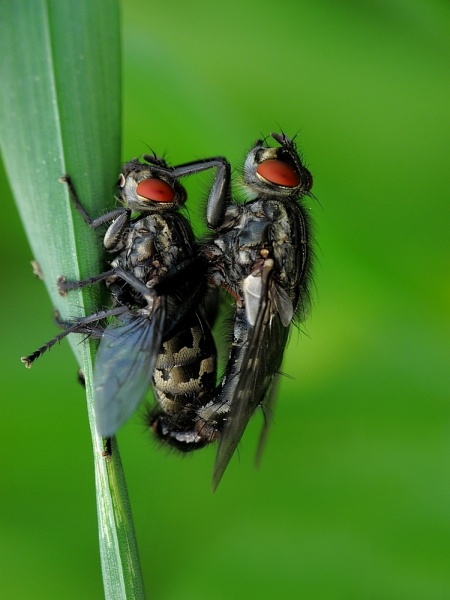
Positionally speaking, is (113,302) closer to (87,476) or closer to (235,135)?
(87,476)

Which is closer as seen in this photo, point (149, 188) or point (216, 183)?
point (149, 188)

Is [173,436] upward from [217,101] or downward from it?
downward

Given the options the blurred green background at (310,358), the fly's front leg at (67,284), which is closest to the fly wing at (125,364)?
the fly's front leg at (67,284)

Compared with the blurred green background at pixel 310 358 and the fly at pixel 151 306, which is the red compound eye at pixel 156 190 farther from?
the blurred green background at pixel 310 358

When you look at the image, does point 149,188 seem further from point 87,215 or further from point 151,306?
point 87,215

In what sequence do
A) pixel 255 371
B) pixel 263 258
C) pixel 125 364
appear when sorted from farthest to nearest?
1. pixel 263 258
2. pixel 255 371
3. pixel 125 364

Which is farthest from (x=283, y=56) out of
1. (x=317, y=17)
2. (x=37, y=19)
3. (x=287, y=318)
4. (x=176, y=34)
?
(x=37, y=19)

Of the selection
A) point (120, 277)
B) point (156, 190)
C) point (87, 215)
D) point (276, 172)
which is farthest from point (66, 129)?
point (276, 172)
